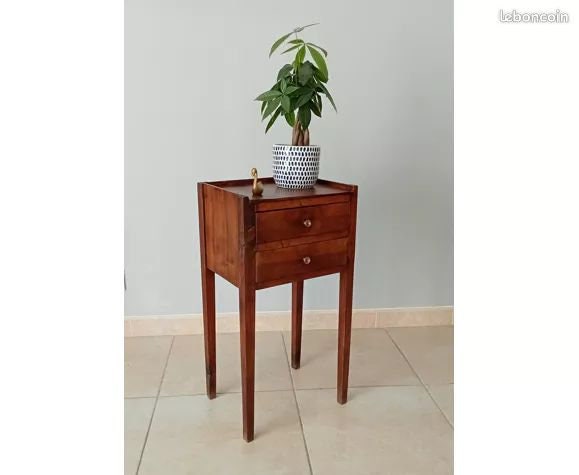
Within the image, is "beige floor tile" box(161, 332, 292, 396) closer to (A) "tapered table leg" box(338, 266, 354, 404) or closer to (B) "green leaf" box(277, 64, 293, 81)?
(A) "tapered table leg" box(338, 266, 354, 404)

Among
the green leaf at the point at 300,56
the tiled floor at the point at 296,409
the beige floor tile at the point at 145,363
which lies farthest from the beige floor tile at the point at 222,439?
the green leaf at the point at 300,56

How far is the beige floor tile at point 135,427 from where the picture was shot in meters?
1.38

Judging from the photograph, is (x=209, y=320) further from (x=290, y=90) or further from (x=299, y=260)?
(x=290, y=90)

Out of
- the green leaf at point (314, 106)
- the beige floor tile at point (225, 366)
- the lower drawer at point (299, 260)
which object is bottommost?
the beige floor tile at point (225, 366)

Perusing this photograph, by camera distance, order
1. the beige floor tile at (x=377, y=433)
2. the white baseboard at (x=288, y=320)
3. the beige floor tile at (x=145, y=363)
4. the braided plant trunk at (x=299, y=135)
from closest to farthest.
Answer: the beige floor tile at (x=377, y=433) → the braided plant trunk at (x=299, y=135) → the beige floor tile at (x=145, y=363) → the white baseboard at (x=288, y=320)

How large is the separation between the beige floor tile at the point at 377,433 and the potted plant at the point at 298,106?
0.68 m

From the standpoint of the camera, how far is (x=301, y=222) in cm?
145

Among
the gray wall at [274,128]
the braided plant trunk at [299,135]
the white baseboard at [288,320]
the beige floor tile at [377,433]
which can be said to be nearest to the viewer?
the beige floor tile at [377,433]

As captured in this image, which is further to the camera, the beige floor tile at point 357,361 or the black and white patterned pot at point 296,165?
the beige floor tile at point 357,361

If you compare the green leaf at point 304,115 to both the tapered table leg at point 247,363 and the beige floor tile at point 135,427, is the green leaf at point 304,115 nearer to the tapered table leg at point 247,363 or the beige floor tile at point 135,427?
the tapered table leg at point 247,363

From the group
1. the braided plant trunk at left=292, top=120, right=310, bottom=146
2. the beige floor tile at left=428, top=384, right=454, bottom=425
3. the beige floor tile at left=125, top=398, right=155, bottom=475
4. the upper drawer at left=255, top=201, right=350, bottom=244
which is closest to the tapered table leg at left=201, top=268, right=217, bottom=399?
the beige floor tile at left=125, top=398, right=155, bottom=475
